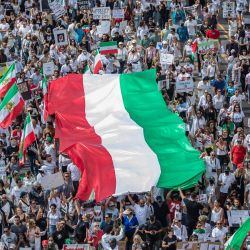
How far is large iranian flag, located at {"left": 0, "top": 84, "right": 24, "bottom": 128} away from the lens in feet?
126

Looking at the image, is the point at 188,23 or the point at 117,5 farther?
the point at 117,5

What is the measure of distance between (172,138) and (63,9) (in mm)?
12216

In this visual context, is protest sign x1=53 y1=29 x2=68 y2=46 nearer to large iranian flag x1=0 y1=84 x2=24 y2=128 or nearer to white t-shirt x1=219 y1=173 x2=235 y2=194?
large iranian flag x1=0 y1=84 x2=24 y2=128

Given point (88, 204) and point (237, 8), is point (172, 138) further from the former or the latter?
point (237, 8)

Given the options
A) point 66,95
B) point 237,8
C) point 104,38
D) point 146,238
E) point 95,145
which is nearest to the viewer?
point 146,238

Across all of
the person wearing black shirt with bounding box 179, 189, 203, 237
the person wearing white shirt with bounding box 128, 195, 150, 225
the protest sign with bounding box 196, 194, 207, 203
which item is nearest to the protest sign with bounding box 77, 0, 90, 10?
the protest sign with bounding box 196, 194, 207, 203

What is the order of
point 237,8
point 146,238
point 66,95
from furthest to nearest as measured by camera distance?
point 237,8 → point 66,95 → point 146,238

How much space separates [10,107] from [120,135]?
10.6ft

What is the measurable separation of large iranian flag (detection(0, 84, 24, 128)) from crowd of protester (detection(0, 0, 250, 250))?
855 millimetres

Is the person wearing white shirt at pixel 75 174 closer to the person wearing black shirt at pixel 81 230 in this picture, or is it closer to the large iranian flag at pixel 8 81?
the person wearing black shirt at pixel 81 230

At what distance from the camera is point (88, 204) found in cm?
3528

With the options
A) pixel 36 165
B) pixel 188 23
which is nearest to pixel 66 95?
pixel 36 165

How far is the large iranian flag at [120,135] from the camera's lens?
35125 mm

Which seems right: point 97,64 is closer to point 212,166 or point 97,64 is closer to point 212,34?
point 212,34
